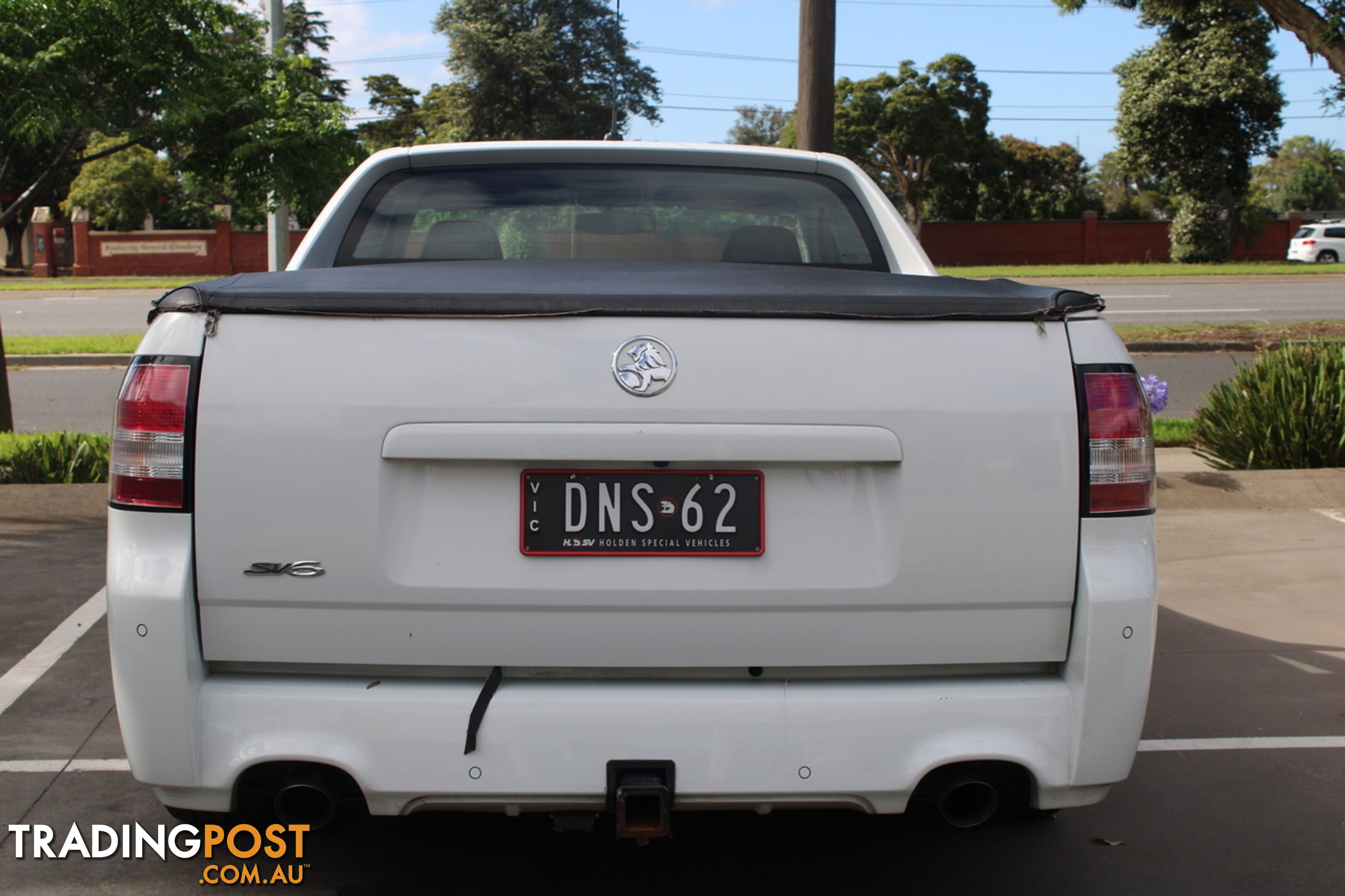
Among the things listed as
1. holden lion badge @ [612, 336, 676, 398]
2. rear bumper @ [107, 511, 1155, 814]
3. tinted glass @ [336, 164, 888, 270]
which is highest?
tinted glass @ [336, 164, 888, 270]

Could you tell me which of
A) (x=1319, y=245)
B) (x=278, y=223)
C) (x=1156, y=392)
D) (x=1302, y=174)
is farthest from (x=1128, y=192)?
(x=1156, y=392)

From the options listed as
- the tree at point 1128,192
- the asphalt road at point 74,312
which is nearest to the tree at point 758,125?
the tree at point 1128,192

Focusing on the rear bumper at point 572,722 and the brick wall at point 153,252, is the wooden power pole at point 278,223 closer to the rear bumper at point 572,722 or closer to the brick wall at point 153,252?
the rear bumper at point 572,722

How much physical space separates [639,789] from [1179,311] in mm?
19957

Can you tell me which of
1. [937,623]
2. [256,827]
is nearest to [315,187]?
[256,827]

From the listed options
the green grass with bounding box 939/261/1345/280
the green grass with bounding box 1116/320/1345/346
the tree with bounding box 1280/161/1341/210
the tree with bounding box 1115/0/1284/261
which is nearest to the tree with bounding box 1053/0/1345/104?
the green grass with bounding box 1116/320/1345/346

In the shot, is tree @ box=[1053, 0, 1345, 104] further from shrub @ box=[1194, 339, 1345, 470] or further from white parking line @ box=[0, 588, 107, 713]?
white parking line @ box=[0, 588, 107, 713]

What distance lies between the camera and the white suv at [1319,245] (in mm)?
40875

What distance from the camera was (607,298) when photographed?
92.8 inches

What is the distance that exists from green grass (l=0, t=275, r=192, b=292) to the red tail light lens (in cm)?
2507

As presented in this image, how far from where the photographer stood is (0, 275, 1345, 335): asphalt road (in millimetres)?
19484

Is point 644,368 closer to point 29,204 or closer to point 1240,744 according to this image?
point 1240,744

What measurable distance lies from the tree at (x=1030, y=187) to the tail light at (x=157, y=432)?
4876cm

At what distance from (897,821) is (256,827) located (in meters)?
1.67
